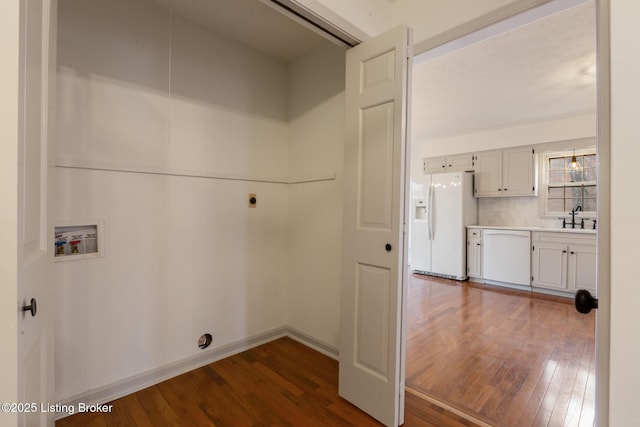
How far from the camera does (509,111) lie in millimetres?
4211

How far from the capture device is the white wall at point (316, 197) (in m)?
2.38

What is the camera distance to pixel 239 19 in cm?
216

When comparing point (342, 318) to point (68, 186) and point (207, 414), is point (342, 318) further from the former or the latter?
point (68, 186)

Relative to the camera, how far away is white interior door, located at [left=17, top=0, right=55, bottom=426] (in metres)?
0.70

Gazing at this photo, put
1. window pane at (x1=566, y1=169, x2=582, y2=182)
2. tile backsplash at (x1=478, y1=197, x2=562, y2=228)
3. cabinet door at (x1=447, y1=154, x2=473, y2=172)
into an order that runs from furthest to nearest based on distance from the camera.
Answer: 1. cabinet door at (x1=447, y1=154, x2=473, y2=172)
2. tile backsplash at (x1=478, y1=197, x2=562, y2=228)
3. window pane at (x1=566, y1=169, x2=582, y2=182)

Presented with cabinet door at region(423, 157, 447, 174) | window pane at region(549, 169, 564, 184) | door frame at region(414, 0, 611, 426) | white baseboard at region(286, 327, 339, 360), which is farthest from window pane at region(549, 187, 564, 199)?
door frame at region(414, 0, 611, 426)

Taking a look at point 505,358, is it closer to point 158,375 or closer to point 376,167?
point 376,167

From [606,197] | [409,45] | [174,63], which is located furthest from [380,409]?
[174,63]

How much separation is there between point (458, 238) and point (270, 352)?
400cm

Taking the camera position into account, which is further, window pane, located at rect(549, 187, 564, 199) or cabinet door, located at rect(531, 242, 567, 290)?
window pane, located at rect(549, 187, 564, 199)

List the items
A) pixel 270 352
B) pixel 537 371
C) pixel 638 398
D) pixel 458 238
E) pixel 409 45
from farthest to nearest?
pixel 458 238 → pixel 270 352 → pixel 537 371 → pixel 409 45 → pixel 638 398

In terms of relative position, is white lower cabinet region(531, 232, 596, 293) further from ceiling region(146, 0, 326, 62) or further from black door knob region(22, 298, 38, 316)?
black door knob region(22, 298, 38, 316)

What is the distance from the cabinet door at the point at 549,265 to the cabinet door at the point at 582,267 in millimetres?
77

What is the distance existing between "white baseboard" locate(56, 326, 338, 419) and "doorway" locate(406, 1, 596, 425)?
0.92m
